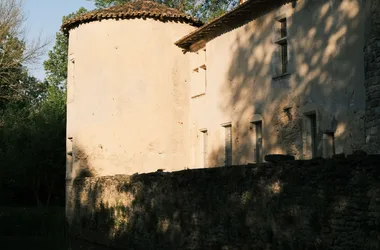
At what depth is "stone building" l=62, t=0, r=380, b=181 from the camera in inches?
625

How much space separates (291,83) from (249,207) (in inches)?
247

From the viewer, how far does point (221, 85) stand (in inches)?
880

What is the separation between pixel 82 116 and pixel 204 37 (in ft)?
19.6

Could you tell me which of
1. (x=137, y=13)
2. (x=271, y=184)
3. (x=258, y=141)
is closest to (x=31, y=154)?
(x=137, y=13)

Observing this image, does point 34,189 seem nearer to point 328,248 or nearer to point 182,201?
point 182,201

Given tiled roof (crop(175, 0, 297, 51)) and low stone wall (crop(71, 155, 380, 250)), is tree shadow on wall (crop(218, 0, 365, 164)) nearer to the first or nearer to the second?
tiled roof (crop(175, 0, 297, 51))

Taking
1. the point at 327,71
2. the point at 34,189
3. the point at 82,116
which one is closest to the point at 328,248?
the point at 327,71

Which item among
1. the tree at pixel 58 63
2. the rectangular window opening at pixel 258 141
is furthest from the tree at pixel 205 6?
the rectangular window opening at pixel 258 141

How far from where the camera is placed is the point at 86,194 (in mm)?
22859

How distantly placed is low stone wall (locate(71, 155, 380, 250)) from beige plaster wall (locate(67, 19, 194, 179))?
2950mm

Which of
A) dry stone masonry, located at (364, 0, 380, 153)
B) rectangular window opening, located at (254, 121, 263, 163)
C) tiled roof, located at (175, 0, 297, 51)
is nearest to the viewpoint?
dry stone masonry, located at (364, 0, 380, 153)

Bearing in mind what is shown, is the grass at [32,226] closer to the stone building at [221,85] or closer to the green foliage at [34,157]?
the stone building at [221,85]

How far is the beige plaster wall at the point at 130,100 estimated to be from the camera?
24016 millimetres

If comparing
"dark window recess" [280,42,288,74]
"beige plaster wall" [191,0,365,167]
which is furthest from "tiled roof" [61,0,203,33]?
"dark window recess" [280,42,288,74]
